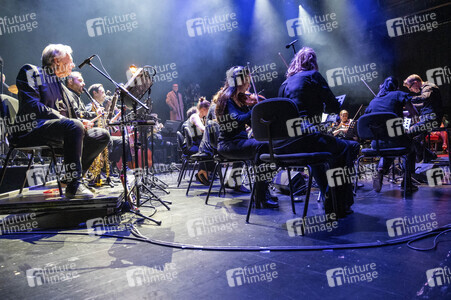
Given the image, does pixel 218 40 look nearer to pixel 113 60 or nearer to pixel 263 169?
pixel 113 60

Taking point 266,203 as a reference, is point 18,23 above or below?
above

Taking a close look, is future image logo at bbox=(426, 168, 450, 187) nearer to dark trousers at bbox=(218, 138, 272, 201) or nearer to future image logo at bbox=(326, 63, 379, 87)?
dark trousers at bbox=(218, 138, 272, 201)

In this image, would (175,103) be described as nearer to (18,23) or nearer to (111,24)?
(111,24)

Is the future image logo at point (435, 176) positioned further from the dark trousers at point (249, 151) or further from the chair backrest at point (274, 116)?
the chair backrest at point (274, 116)

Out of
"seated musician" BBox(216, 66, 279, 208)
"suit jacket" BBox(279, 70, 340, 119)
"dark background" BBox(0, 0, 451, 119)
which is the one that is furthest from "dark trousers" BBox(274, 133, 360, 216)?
"dark background" BBox(0, 0, 451, 119)

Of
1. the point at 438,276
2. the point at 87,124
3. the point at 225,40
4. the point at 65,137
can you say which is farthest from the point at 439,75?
the point at 65,137

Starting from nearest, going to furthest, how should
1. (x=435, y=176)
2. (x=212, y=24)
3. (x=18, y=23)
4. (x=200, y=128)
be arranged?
1. (x=435, y=176)
2. (x=200, y=128)
3. (x=18, y=23)
4. (x=212, y=24)

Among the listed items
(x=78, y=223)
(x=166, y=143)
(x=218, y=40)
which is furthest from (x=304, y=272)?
(x=218, y=40)

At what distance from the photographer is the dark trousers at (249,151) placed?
9.78 feet

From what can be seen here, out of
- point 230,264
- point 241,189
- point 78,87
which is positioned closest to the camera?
point 230,264

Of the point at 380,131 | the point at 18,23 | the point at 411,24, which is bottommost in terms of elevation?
the point at 380,131

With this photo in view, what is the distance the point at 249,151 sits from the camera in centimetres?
305

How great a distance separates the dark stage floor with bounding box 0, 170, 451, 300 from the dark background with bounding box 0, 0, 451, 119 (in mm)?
8570

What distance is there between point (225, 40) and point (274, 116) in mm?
10324
